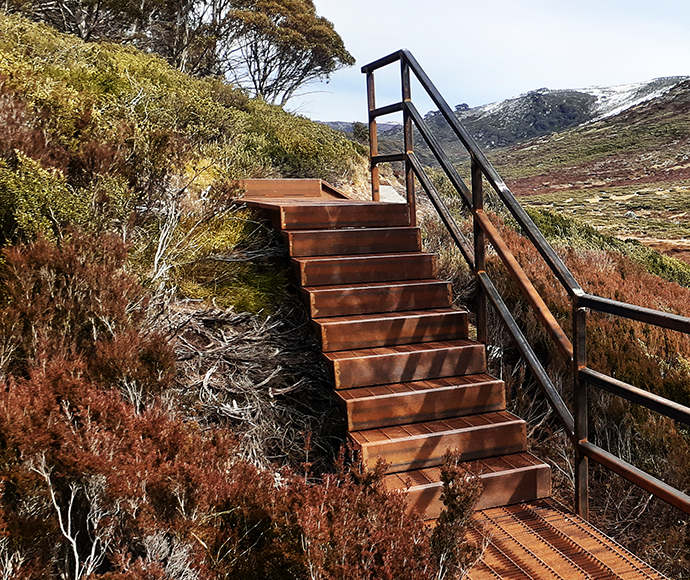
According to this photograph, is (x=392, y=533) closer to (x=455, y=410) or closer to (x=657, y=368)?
(x=455, y=410)

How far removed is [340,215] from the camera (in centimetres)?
480

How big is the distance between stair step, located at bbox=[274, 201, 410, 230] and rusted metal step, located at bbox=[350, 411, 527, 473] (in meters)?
1.92

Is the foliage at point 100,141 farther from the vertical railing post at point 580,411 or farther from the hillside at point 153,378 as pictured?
the vertical railing post at point 580,411

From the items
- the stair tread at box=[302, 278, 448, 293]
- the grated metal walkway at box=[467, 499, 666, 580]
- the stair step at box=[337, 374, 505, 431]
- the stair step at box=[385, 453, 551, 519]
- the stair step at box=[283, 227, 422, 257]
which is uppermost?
the stair step at box=[283, 227, 422, 257]

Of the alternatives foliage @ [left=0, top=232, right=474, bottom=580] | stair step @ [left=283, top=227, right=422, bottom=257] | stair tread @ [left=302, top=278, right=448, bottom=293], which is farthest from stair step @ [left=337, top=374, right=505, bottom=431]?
stair step @ [left=283, top=227, right=422, bottom=257]

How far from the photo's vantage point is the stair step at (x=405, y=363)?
140 inches

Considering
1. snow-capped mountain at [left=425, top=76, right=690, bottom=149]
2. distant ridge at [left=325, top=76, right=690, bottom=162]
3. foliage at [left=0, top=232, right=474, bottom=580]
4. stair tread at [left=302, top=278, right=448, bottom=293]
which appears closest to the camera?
foliage at [left=0, top=232, right=474, bottom=580]

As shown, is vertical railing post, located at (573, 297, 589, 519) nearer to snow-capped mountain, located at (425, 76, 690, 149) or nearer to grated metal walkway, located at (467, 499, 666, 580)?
grated metal walkway, located at (467, 499, 666, 580)

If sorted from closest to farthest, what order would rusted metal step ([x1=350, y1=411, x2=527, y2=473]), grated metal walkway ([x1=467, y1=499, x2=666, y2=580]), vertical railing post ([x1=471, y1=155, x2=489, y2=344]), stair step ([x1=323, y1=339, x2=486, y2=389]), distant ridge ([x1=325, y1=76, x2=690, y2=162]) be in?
1. grated metal walkway ([x1=467, y1=499, x2=666, y2=580])
2. rusted metal step ([x1=350, y1=411, x2=527, y2=473])
3. stair step ([x1=323, y1=339, x2=486, y2=389])
4. vertical railing post ([x1=471, y1=155, x2=489, y2=344])
5. distant ridge ([x1=325, y1=76, x2=690, y2=162])

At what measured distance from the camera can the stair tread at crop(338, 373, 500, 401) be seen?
11.3 feet

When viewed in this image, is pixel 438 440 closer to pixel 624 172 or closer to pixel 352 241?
pixel 352 241

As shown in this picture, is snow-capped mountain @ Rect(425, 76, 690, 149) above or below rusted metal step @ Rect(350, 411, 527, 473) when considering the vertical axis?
above

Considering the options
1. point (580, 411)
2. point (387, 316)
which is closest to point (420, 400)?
point (387, 316)

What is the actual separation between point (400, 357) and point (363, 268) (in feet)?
2.95
